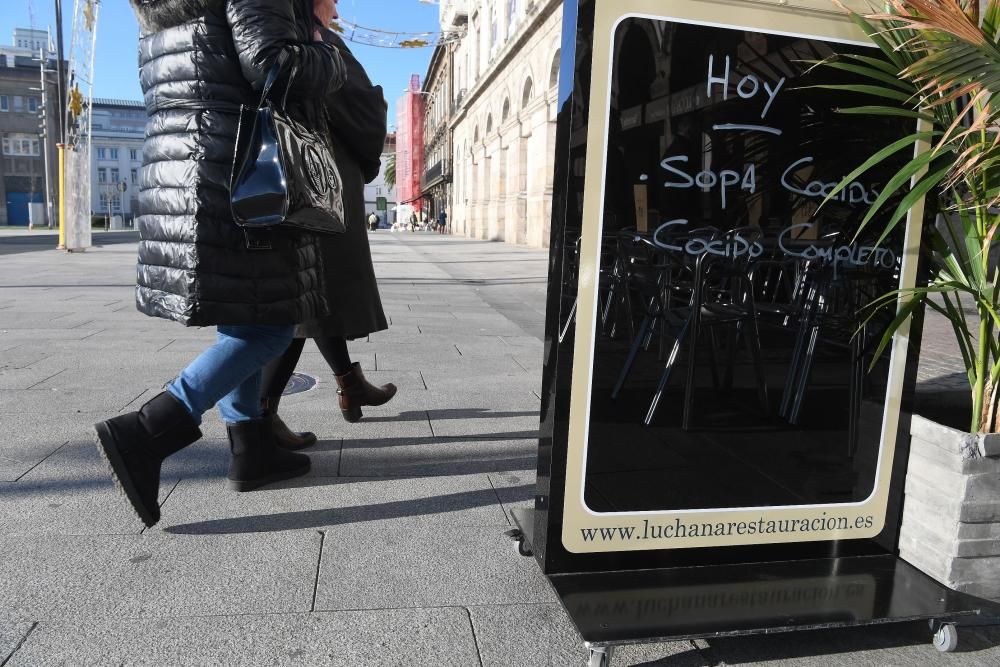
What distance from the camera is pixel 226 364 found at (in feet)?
8.09

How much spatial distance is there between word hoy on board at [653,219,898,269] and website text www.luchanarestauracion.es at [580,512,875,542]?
2.37 feet

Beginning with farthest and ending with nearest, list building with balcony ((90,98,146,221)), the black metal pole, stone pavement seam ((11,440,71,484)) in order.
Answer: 1. building with balcony ((90,98,146,221))
2. the black metal pole
3. stone pavement seam ((11,440,71,484))

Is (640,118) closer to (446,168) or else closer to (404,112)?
(446,168)

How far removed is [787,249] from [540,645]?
121 centimetres

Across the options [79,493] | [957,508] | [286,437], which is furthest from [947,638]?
[79,493]

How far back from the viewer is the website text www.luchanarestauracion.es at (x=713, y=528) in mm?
2082

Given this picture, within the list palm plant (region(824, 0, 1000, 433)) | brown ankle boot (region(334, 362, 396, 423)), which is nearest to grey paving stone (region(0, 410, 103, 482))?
brown ankle boot (region(334, 362, 396, 423))

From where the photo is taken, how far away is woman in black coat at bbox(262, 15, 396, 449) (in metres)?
3.06

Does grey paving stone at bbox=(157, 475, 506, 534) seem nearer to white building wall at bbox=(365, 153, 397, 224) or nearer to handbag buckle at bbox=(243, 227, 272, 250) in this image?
handbag buckle at bbox=(243, 227, 272, 250)

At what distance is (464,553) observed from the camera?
2441mm

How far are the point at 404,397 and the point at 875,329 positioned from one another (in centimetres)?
283

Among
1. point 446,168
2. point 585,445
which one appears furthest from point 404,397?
point 446,168

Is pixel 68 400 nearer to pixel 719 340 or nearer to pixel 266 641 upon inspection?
pixel 266 641

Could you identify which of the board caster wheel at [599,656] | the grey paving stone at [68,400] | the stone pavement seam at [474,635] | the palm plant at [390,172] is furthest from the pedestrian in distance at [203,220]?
the palm plant at [390,172]
